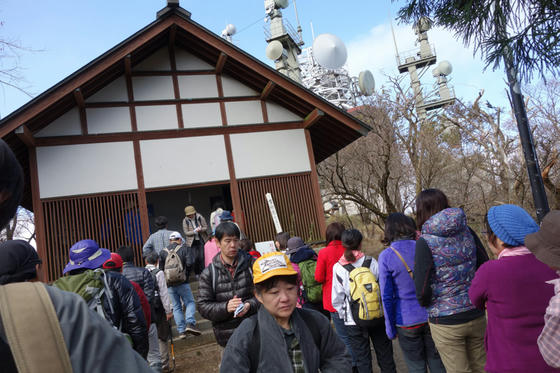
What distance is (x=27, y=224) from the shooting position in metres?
24.8

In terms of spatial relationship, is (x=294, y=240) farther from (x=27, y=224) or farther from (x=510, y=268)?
(x=27, y=224)

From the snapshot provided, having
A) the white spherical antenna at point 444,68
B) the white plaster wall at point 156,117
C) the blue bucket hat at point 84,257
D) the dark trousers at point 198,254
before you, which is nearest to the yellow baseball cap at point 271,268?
the blue bucket hat at point 84,257

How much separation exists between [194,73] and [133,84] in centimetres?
159

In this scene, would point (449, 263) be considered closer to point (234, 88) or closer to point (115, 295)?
point (115, 295)

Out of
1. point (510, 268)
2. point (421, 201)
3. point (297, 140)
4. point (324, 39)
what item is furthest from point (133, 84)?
point (324, 39)

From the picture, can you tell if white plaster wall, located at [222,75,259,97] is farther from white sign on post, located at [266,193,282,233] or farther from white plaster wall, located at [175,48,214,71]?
white sign on post, located at [266,193,282,233]

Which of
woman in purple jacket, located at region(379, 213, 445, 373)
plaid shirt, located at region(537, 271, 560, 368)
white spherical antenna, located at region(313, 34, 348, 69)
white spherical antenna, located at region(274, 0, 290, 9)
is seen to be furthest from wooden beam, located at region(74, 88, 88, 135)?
white spherical antenna, located at region(274, 0, 290, 9)

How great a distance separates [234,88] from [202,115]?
4.05 feet

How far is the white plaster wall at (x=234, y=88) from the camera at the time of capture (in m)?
10.2

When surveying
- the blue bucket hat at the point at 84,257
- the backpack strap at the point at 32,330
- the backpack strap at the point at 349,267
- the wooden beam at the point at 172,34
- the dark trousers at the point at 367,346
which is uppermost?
the wooden beam at the point at 172,34

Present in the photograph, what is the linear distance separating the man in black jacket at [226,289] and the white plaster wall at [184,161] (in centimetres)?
617

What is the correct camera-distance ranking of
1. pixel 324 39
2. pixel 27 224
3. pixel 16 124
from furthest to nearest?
pixel 27 224, pixel 324 39, pixel 16 124

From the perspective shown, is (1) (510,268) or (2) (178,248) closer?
(1) (510,268)

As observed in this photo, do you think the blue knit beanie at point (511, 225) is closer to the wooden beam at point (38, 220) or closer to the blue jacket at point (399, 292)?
the blue jacket at point (399, 292)
